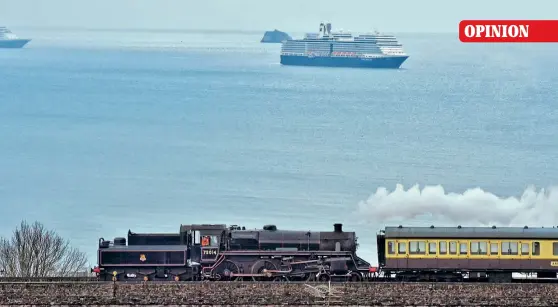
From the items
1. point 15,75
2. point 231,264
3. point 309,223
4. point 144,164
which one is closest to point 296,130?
point 144,164

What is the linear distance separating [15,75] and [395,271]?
512 ft

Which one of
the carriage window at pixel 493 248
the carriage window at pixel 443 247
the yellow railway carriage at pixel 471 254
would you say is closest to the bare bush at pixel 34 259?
the yellow railway carriage at pixel 471 254

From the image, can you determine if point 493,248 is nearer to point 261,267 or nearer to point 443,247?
point 443,247

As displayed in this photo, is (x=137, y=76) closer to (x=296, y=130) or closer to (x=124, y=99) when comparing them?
(x=124, y=99)

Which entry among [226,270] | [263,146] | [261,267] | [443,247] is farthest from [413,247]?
[263,146]

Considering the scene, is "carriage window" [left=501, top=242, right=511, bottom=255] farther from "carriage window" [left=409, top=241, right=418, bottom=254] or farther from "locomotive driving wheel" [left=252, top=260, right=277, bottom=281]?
"locomotive driving wheel" [left=252, top=260, right=277, bottom=281]

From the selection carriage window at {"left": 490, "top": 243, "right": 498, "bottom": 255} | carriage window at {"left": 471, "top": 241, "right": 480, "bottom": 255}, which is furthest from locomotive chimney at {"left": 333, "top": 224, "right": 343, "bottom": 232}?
carriage window at {"left": 490, "top": 243, "right": 498, "bottom": 255}

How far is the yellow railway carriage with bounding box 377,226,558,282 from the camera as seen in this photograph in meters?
38.6

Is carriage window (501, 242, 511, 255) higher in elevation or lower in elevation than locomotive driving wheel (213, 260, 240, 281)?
higher

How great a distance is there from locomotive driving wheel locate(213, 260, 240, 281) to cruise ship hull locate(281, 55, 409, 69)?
14978cm

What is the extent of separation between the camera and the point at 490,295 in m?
36.3

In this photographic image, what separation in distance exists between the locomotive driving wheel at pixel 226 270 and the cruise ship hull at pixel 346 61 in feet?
491

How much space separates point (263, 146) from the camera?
116 metres

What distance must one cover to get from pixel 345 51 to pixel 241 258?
151917mm
